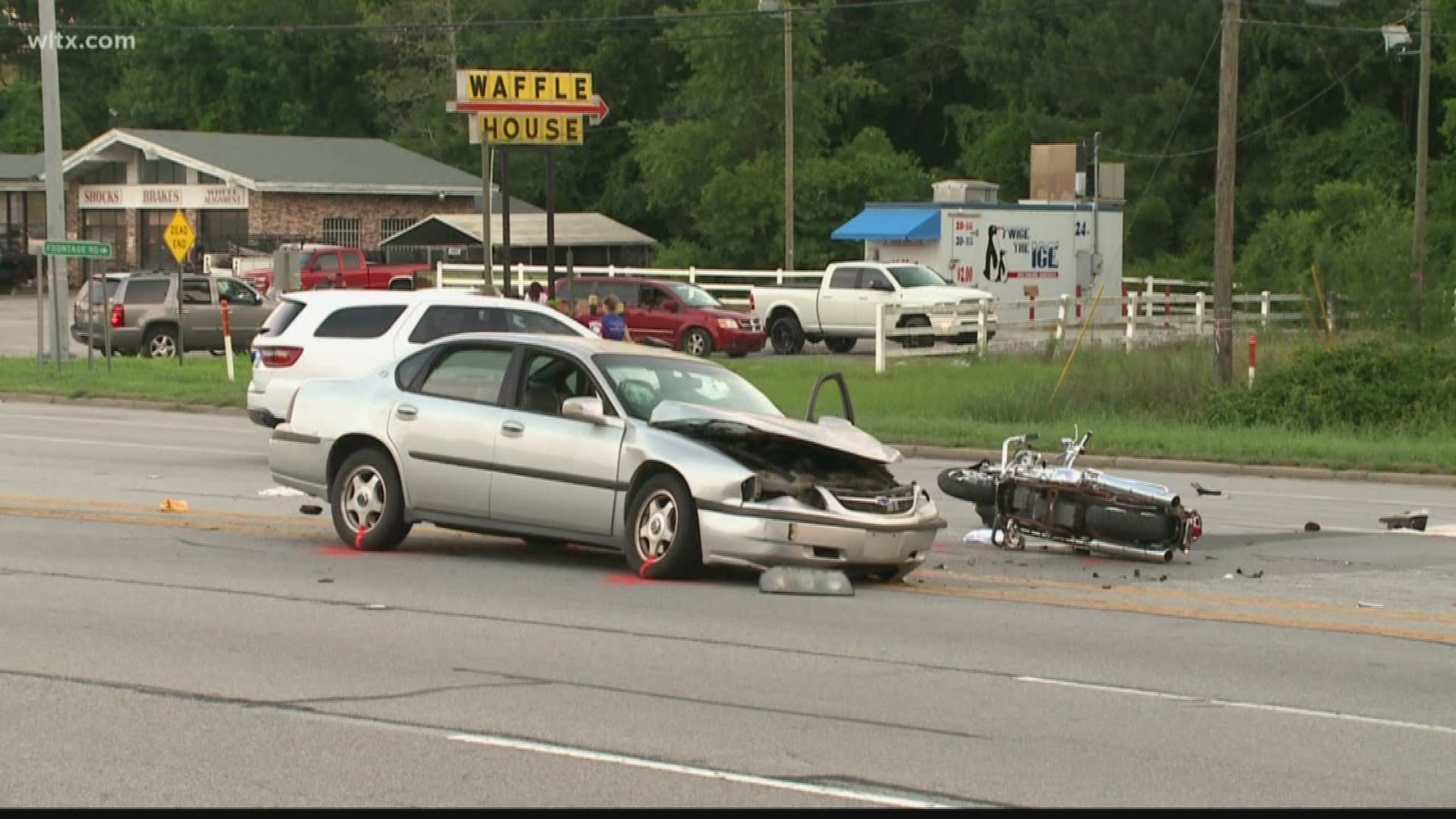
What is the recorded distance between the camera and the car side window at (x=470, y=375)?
13.3 metres

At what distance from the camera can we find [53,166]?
1419 inches

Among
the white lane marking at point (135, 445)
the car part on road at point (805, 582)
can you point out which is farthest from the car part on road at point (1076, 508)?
the white lane marking at point (135, 445)

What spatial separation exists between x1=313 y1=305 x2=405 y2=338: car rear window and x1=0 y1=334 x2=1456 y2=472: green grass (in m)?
6.77

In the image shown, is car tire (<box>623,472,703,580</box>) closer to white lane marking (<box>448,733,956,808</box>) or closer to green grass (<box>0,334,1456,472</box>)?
white lane marking (<box>448,733,956,808</box>)

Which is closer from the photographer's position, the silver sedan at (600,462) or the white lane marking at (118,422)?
the silver sedan at (600,462)

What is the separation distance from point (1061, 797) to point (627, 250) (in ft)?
222

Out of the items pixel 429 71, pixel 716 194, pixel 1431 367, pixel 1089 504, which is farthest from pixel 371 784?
pixel 429 71

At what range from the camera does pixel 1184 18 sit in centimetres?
6912

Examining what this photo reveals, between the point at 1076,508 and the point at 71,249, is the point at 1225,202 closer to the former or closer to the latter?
the point at 1076,508

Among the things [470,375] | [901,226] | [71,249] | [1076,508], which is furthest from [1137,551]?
[901,226]

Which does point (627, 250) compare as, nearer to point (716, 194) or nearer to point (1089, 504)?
point (716, 194)

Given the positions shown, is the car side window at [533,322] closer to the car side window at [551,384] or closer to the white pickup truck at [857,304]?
the car side window at [551,384]

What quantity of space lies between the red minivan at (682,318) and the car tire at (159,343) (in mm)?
8381

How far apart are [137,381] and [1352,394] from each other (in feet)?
62.5
